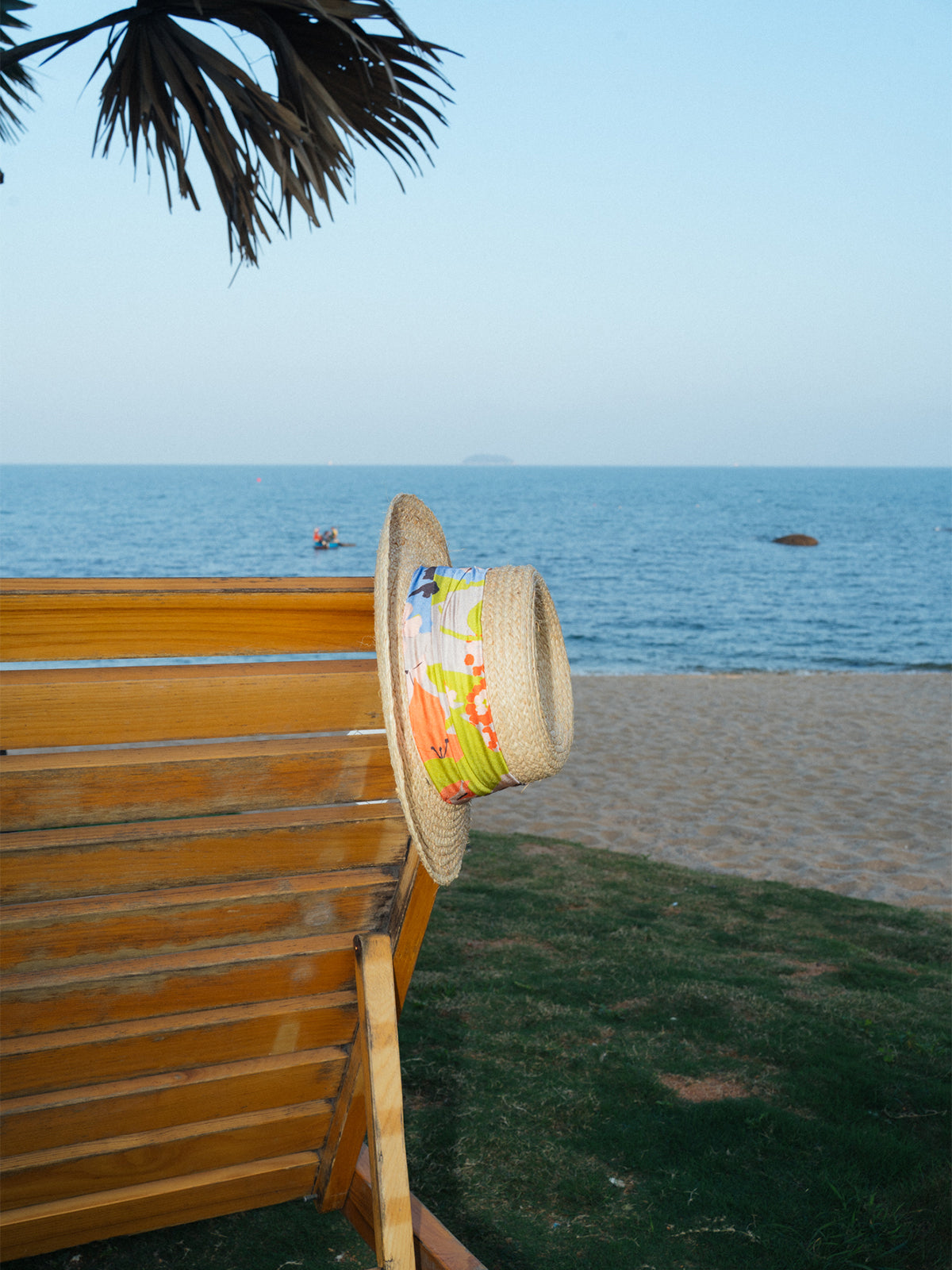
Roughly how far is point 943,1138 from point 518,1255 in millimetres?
1292

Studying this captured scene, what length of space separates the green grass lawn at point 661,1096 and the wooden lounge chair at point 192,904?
0.48 meters

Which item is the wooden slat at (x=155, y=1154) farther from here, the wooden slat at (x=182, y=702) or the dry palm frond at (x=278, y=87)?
the dry palm frond at (x=278, y=87)

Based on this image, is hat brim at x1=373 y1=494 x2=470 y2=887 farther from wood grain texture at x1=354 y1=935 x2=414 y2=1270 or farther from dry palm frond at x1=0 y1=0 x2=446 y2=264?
dry palm frond at x1=0 y1=0 x2=446 y2=264

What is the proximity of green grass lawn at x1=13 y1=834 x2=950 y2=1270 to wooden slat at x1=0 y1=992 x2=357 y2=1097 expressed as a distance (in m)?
0.73

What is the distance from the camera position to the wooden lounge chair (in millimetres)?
1376

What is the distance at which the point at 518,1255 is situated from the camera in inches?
89.5

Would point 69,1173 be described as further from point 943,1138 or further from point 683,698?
Result: point 683,698

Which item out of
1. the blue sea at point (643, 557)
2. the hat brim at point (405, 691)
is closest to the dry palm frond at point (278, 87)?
the hat brim at point (405, 691)

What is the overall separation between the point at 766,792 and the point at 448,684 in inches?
243

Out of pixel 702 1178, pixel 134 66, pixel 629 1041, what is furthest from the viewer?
pixel 134 66

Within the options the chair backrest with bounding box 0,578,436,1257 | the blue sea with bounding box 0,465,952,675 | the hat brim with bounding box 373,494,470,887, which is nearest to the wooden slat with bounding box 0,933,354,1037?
the chair backrest with bounding box 0,578,436,1257

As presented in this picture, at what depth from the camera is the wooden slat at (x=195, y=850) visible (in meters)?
1.46

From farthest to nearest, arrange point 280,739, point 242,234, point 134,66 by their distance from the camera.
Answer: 1. point 242,234
2. point 134,66
3. point 280,739

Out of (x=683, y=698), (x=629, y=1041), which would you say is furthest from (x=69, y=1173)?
(x=683, y=698)
